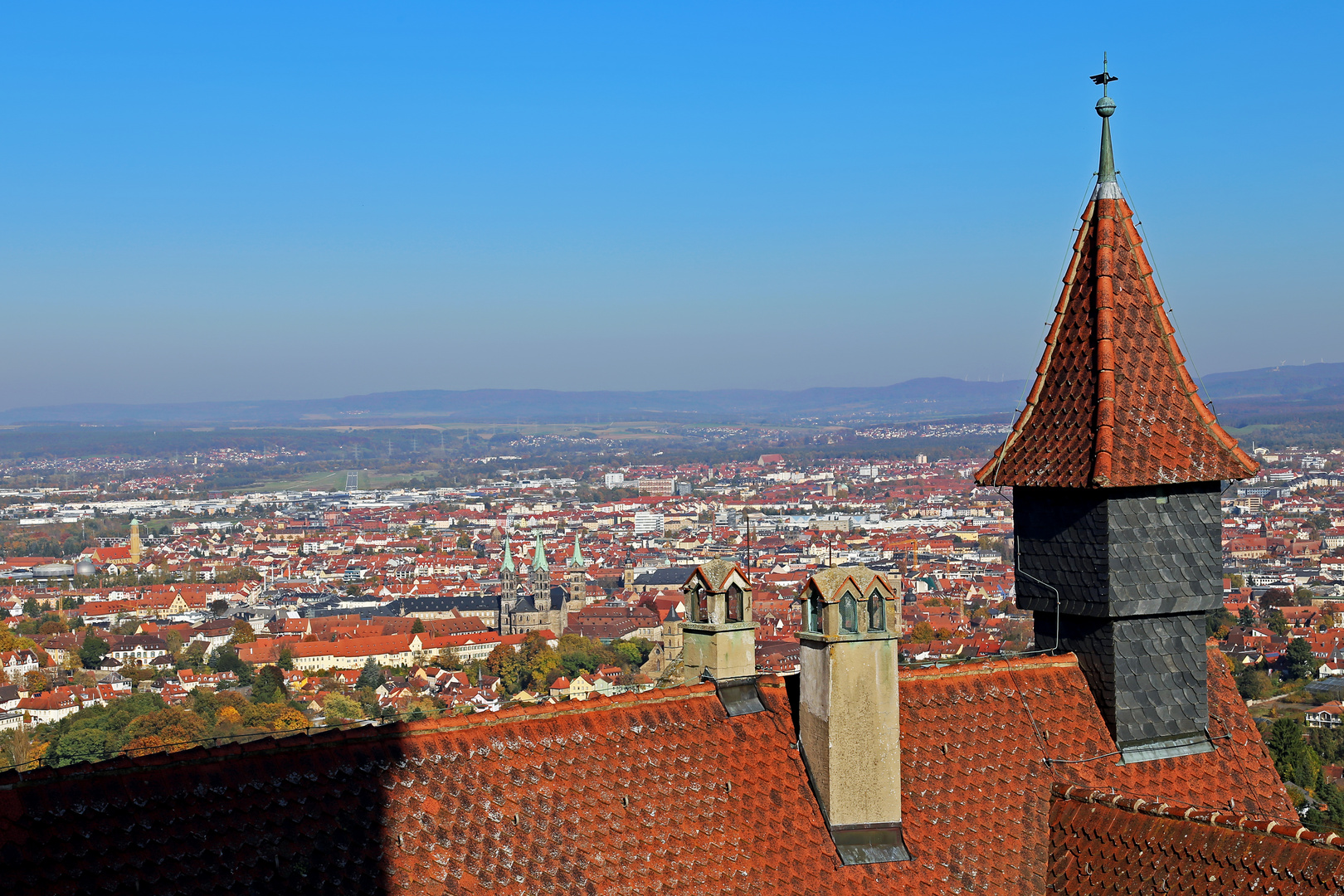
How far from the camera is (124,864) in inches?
276

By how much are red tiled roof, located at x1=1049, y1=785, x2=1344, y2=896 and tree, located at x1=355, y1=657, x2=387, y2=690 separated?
85.2 meters

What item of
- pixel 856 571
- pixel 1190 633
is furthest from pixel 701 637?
pixel 1190 633

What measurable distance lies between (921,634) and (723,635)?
8571 centimetres

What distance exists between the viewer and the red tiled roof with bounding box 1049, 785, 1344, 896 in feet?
27.2

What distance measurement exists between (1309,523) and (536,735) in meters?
202

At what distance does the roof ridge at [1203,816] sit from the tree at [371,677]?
84967 mm

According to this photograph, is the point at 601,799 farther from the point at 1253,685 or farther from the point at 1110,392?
the point at 1253,685

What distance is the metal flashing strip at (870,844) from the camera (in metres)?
9.25

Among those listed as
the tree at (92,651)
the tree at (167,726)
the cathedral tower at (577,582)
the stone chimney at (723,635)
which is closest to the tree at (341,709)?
the tree at (167,726)

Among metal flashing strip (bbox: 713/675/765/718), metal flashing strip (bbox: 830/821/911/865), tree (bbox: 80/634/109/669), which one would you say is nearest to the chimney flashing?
metal flashing strip (bbox: 713/675/765/718)

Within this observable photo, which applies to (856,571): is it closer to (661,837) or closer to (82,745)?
(661,837)

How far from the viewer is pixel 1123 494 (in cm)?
1068

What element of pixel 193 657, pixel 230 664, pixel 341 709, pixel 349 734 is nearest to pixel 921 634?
pixel 341 709

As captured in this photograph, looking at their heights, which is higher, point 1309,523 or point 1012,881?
point 1012,881
